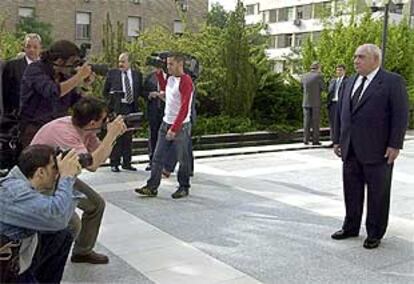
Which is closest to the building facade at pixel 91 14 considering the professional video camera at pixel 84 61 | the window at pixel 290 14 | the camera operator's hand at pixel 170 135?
the window at pixel 290 14

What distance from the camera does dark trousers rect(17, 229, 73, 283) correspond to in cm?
313

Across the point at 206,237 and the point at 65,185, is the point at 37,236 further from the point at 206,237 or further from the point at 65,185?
the point at 206,237

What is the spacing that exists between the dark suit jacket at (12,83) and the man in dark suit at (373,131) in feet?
11.1

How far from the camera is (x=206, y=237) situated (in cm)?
505

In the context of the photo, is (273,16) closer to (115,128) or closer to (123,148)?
(123,148)

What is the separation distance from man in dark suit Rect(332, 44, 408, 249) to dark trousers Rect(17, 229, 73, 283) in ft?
8.54

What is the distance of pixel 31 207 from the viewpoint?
2838 mm

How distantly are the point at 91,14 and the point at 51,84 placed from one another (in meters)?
33.9

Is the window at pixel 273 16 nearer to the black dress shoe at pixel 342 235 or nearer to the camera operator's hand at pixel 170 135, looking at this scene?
the camera operator's hand at pixel 170 135

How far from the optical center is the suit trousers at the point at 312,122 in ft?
37.1

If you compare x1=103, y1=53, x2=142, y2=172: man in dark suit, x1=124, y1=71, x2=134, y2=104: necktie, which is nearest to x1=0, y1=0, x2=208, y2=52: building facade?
x1=103, y1=53, x2=142, y2=172: man in dark suit

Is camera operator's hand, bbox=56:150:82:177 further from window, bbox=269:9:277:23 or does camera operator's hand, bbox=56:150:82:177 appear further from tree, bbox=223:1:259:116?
window, bbox=269:9:277:23

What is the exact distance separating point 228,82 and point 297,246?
330 inches

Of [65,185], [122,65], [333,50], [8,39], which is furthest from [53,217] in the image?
[333,50]
